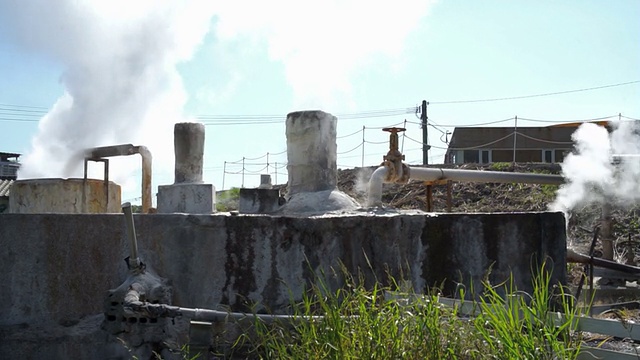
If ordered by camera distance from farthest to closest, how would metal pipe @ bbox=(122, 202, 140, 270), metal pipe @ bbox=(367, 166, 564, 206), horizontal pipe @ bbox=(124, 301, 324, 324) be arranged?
metal pipe @ bbox=(367, 166, 564, 206), metal pipe @ bbox=(122, 202, 140, 270), horizontal pipe @ bbox=(124, 301, 324, 324)

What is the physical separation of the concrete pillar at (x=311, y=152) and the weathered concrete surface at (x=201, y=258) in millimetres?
2079

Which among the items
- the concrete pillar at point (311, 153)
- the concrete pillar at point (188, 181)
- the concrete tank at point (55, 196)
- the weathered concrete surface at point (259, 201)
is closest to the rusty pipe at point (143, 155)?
the concrete tank at point (55, 196)

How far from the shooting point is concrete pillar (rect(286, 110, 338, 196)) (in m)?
6.73

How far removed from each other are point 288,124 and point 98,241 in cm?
274

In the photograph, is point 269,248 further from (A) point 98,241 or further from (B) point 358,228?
(A) point 98,241

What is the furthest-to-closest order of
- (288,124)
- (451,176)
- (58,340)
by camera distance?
(451,176) → (288,124) → (58,340)

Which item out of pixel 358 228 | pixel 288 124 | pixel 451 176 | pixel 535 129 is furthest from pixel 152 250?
pixel 535 129

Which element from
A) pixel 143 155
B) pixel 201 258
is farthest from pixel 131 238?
pixel 143 155

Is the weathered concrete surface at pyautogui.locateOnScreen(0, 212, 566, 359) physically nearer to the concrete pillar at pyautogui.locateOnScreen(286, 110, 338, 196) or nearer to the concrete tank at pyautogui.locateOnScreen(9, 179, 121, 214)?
the concrete pillar at pyautogui.locateOnScreen(286, 110, 338, 196)

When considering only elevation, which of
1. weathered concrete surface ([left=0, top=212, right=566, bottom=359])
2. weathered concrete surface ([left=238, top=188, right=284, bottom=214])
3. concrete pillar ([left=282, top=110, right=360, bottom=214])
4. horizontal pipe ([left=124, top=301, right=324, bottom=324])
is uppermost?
concrete pillar ([left=282, top=110, right=360, bottom=214])

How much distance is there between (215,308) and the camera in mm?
4586

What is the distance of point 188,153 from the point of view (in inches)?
353

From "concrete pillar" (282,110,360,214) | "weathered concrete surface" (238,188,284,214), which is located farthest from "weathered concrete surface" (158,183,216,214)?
"concrete pillar" (282,110,360,214)

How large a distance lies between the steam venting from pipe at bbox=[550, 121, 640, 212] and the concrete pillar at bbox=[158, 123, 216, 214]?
7.31 meters
